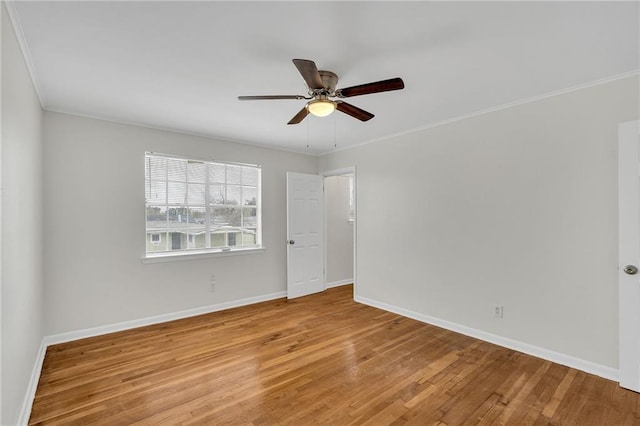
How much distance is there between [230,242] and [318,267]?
161cm

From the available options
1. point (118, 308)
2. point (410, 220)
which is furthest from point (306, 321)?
point (118, 308)

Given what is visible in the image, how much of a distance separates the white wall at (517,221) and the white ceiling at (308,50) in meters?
0.35

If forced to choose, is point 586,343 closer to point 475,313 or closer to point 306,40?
point 475,313

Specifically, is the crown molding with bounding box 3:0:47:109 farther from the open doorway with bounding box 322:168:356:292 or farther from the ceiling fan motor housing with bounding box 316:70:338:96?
the open doorway with bounding box 322:168:356:292

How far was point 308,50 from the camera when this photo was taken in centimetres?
210

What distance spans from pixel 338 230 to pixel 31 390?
15.0 feet

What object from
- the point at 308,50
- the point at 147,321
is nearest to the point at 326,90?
the point at 308,50

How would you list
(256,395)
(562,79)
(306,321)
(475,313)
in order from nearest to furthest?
1. (256,395)
2. (562,79)
3. (475,313)
4. (306,321)

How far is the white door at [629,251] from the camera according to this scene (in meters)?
2.35

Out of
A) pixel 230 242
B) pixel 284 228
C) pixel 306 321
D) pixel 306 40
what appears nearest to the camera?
pixel 306 40

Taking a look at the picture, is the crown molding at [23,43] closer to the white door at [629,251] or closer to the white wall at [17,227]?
the white wall at [17,227]

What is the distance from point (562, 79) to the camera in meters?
2.56

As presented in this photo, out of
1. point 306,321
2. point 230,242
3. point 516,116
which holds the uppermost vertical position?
point 516,116

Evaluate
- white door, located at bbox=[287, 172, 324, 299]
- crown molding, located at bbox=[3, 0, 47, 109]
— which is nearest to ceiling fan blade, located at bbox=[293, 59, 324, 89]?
crown molding, located at bbox=[3, 0, 47, 109]
